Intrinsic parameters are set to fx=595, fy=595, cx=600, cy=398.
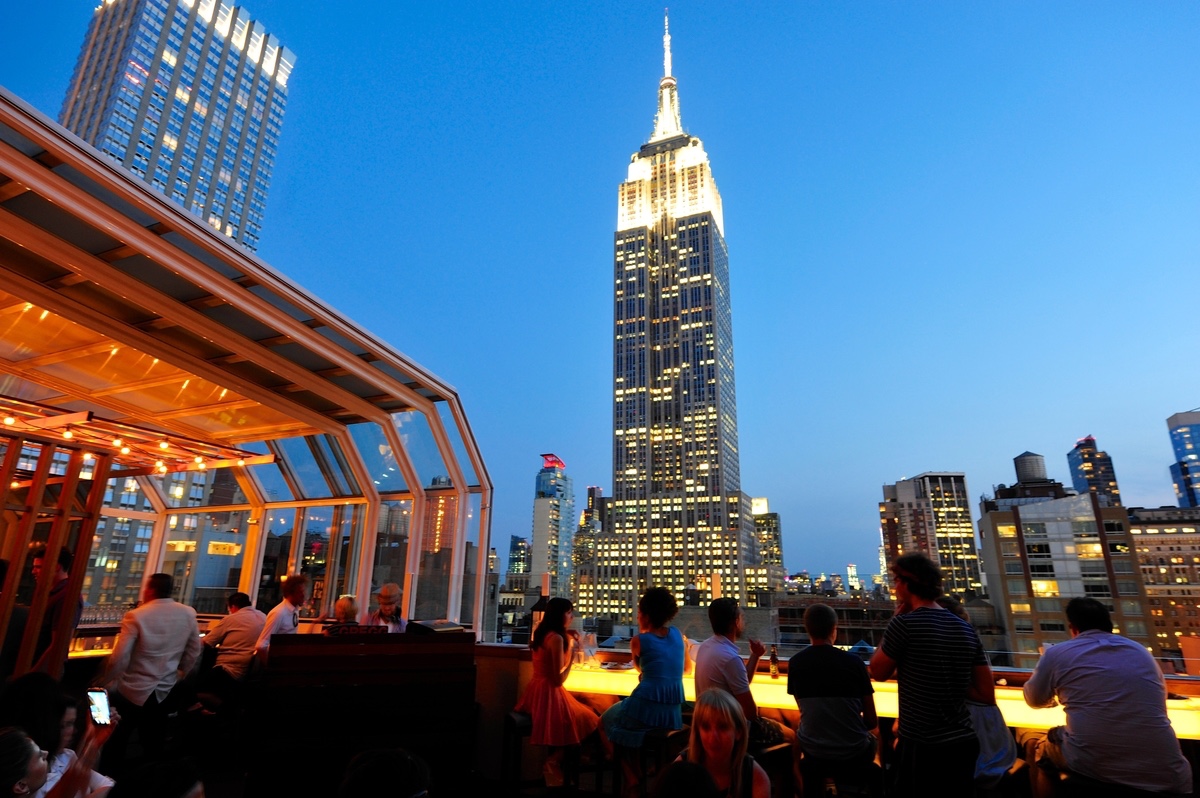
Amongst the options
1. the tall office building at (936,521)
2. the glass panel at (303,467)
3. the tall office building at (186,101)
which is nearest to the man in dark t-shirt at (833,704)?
the glass panel at (303,467)

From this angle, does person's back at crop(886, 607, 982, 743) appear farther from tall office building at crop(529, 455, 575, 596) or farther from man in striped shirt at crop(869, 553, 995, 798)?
tall office building at crop(529, 455, 575, 596)

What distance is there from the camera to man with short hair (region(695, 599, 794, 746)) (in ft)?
11.0

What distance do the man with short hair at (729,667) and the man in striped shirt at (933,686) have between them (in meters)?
0.79

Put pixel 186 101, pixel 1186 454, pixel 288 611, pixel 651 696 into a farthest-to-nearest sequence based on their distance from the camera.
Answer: pixel 1186 454, pixel 186 101, pixel 288 611, pixel 651 696

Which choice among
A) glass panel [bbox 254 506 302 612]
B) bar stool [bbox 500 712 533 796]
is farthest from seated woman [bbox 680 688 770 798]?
glass panel [bbox 254 506 302 612]

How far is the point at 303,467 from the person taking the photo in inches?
350

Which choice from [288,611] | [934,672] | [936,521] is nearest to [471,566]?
[288,611]

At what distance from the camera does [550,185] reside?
192625mm

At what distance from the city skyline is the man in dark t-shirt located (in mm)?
146024

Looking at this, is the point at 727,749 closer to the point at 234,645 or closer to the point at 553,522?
the point at 234,645

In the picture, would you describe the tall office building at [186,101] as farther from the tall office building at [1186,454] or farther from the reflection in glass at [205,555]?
the tall office building at [1186,454]

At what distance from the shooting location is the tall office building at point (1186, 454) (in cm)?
13838

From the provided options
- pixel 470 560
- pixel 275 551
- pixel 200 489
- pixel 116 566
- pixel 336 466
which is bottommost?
pixel 116 566

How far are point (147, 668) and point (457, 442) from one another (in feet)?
15.4
